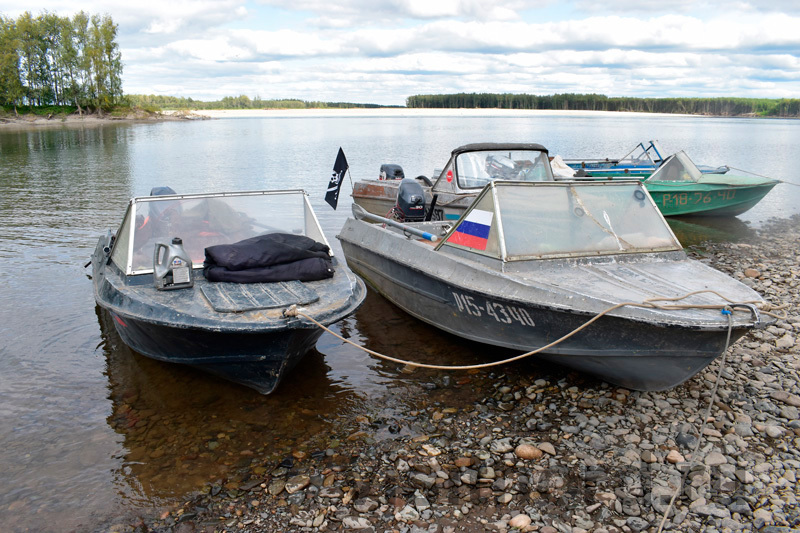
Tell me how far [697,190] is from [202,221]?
13.0 meters

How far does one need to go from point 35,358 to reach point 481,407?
16.9 feet

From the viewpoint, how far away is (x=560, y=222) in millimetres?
6180

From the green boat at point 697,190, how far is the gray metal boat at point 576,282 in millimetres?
9416

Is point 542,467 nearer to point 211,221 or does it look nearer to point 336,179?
point 211,221

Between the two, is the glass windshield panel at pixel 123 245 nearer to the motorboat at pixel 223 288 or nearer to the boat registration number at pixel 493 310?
the motorboat at pixel 223 288

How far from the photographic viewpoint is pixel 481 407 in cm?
541

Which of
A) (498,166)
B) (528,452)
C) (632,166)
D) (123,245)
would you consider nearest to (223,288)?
(123,245)

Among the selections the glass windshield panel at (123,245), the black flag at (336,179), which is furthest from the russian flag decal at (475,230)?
the black flag at (336,179)

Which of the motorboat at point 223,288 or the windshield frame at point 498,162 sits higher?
the windshield frame at point 498,162

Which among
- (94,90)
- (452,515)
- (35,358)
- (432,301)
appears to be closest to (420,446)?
(452,515)

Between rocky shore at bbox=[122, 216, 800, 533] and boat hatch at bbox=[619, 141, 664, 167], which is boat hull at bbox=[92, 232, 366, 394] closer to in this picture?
rocky shore at bbox=[122, 216, 800, 533]

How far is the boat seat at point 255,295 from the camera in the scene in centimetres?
512

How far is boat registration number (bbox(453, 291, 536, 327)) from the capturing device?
215 inches

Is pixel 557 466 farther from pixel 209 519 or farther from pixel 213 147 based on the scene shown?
pixel 213 147
